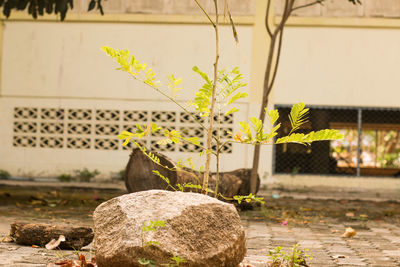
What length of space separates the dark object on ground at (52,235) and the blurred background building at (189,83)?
7.83 meters

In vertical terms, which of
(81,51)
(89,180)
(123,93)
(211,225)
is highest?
(81,51)

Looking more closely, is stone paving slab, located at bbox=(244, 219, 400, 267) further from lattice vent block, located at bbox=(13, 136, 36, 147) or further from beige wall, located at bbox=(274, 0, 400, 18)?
lattice vent block, located at bbox=(13, 136, 36, 147)

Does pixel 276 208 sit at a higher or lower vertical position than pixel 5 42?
lower

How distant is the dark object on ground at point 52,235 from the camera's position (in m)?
4.95

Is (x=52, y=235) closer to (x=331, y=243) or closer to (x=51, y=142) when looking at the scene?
(x=331, y=243)

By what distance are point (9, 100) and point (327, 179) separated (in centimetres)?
690

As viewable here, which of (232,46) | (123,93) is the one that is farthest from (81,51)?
(232,46)

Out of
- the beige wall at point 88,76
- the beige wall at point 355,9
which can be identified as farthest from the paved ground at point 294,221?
the beige wall at point 355,9

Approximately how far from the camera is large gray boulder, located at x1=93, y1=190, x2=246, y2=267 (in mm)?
3607

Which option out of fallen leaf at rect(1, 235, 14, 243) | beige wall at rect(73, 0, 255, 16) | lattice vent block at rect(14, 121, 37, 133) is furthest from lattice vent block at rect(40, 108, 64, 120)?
fallen leaf at rect(1, 235, 14, 243)

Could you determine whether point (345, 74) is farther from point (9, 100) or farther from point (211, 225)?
point (211, 225)

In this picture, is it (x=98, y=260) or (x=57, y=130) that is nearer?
(x=98, y=260)

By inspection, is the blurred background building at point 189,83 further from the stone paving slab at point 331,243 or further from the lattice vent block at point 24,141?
the stone paving slab at point 331,243

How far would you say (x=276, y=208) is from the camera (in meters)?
9.08
